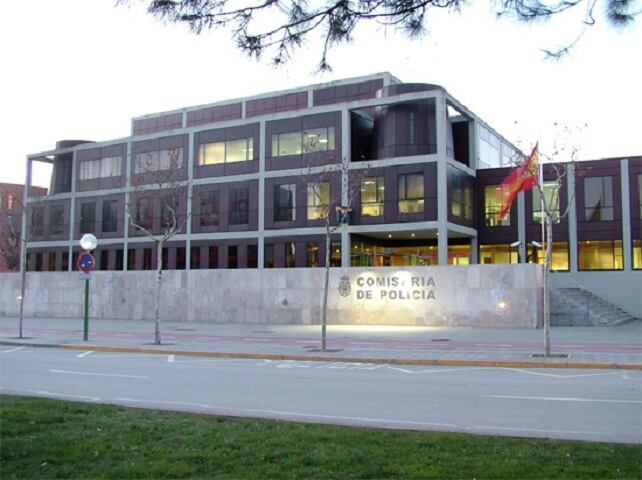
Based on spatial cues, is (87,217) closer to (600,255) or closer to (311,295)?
(311,295)

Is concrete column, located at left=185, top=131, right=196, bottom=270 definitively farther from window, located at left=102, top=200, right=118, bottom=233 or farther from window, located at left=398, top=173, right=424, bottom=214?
window, located at left=398, top=173, right=424, bottom=214

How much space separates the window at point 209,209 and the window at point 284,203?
4.94 metres

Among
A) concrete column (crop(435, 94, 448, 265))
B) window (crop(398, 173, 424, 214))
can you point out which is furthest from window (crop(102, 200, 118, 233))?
concrete column (crop(435, 94, 448, 265))

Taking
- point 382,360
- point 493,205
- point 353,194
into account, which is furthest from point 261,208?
point 382,360

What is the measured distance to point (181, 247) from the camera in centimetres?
4653

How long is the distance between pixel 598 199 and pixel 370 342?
78.4 ft

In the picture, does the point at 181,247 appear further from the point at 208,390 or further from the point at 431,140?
the point at 208,390

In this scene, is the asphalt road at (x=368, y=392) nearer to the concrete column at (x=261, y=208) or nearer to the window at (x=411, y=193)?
the window at (x=411, y=193)

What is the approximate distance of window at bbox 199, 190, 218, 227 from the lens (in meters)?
45.5

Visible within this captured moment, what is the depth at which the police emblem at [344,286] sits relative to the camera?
30812 mm

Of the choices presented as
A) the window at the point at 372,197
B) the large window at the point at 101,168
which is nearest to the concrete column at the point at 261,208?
the window at the point at 372,197

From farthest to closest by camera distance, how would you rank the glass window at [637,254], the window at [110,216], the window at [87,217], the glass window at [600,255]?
the window at [87,217] → the window at [110,216] → the glass window at [600,255] → the glass window at [637,254]

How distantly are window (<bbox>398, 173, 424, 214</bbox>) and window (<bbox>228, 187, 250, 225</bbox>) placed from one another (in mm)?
10935

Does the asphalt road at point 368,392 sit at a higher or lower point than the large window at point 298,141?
lower
